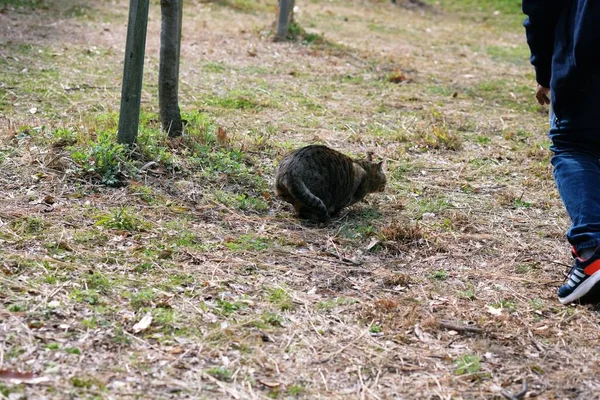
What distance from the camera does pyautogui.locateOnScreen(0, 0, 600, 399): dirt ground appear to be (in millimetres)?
3135

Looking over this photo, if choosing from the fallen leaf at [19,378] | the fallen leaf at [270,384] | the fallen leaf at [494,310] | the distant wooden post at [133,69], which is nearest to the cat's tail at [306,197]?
the distant wooden post at [133,69]

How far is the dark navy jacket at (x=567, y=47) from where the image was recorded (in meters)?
3.71

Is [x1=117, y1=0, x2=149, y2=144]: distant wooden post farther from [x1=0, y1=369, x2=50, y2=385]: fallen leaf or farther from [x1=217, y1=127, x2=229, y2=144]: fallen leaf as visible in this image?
[x1=0, y1=369, x2=50, y2=385]: fallen leaf

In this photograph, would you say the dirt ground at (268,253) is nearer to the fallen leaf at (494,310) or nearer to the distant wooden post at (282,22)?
the fallen leaf at (494,310)

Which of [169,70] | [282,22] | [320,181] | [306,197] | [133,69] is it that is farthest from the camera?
[282,22]

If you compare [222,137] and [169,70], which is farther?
[222,137]

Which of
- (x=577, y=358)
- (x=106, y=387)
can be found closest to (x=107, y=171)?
(x=106, y=387)

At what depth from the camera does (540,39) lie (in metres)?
4.12

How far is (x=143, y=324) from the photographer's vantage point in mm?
3383

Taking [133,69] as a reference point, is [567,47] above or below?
above

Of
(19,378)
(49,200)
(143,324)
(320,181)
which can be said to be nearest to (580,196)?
(320,181)

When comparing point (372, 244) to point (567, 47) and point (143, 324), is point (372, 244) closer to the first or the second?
point (567, 47)

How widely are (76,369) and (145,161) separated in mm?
2719

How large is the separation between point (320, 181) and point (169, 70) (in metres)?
1.81
